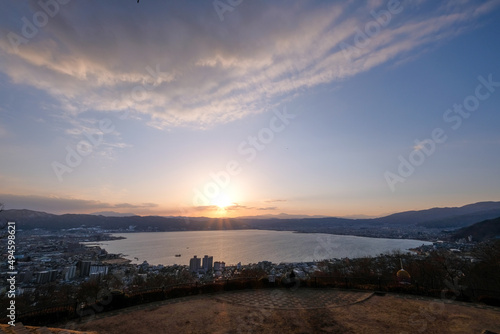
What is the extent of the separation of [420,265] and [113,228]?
166905 millimetres

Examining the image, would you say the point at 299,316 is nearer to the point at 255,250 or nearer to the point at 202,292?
the point at 202,292

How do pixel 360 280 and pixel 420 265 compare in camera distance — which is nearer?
pixel 360 280

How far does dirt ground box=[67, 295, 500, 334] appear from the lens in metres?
8.23

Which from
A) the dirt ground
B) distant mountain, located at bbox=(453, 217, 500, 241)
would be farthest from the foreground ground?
distant mountain, located at bbox=(453, 217, 500, 241)

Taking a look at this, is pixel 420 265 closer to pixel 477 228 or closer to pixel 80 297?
pixel 80 297

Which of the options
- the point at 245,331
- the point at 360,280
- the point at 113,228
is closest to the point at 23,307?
the point at 245,331

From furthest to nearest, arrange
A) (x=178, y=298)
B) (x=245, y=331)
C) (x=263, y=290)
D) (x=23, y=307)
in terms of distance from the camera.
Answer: (x=23, y=307) → (x=263, y=290) → (x=178, y=298) → (x=245, y=331)

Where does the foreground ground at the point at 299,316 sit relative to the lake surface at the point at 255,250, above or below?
above

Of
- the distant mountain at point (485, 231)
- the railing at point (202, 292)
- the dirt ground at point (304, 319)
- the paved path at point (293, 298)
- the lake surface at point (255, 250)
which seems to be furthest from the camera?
the distant mountain at point (485, 231)

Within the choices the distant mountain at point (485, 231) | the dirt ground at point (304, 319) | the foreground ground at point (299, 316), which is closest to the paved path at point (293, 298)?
the foreground ground at point (299, 316)

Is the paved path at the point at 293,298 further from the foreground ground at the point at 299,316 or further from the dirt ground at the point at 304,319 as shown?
the dirt ground at the point at 304,319

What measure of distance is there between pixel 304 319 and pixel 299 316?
1.17ft

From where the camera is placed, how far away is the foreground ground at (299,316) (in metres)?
8.27

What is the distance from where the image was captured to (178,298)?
1226cm
